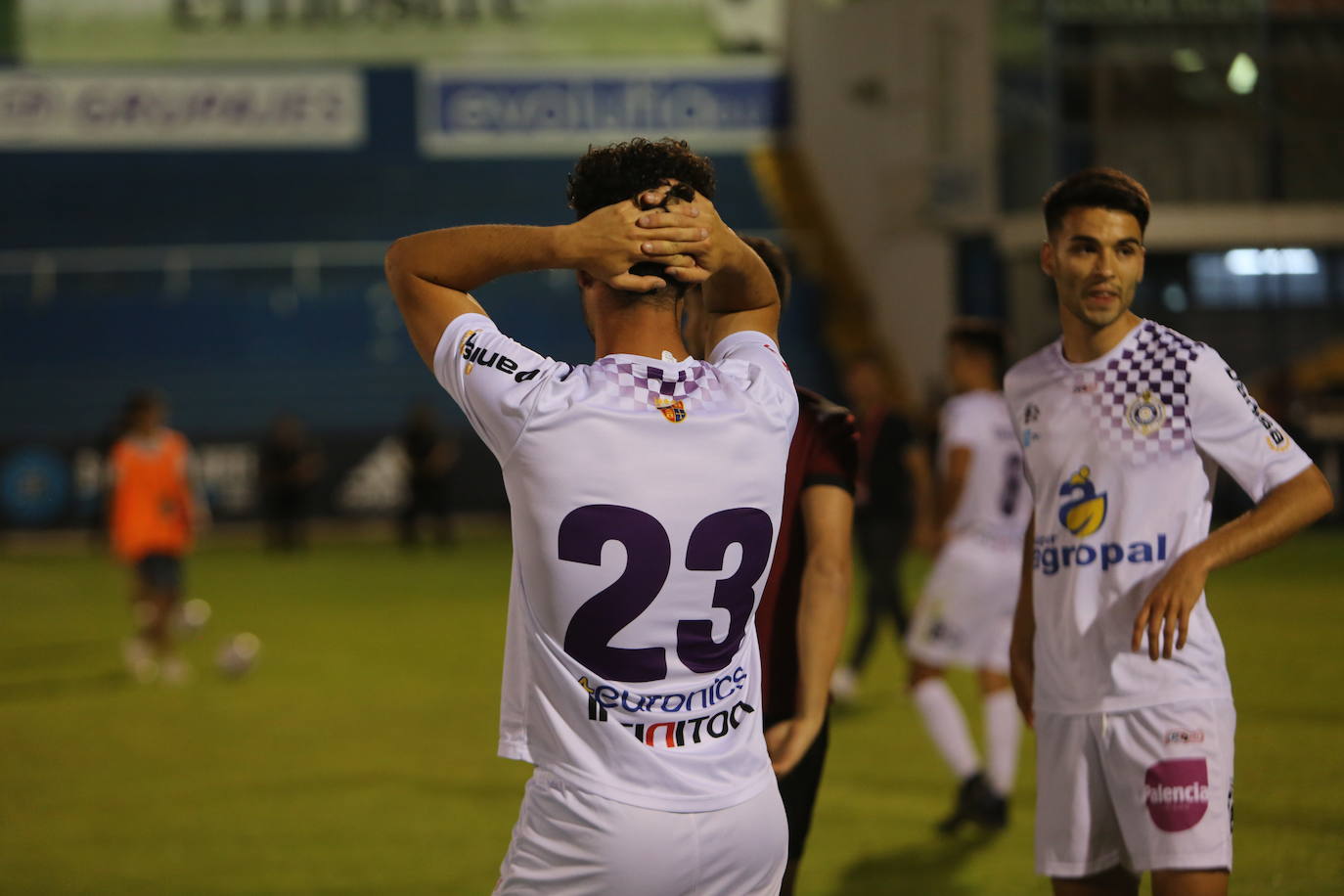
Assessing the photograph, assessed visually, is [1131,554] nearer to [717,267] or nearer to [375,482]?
[717,267]

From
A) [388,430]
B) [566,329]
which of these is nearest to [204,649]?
[388,430]

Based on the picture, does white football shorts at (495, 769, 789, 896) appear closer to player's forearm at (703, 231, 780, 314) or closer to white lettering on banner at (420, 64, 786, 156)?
player's forearm at (703, 231, 780, 314)

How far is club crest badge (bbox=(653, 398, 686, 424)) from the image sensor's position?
275 centimetres

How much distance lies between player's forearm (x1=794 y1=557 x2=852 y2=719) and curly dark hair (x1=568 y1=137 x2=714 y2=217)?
1343 millimetres

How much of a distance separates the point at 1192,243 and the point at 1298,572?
375 inches

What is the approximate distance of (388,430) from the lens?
26.8 meters

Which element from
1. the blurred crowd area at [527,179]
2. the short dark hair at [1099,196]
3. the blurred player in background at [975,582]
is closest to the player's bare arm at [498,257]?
the short dark hair at [1099,196]

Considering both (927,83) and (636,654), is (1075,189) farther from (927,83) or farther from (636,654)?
(927,83)

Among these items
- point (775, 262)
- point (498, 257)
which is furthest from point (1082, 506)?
point (498, 257)

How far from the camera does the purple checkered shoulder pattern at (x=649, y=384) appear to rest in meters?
2.75

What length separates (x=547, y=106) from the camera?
31984 mm

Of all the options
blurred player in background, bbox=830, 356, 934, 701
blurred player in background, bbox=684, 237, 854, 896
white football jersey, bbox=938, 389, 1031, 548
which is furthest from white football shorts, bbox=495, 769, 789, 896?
blurred player in background, bbox=830, 356, 934, 701

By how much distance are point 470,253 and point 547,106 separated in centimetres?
3005

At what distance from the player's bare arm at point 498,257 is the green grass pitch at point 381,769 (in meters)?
4.10
